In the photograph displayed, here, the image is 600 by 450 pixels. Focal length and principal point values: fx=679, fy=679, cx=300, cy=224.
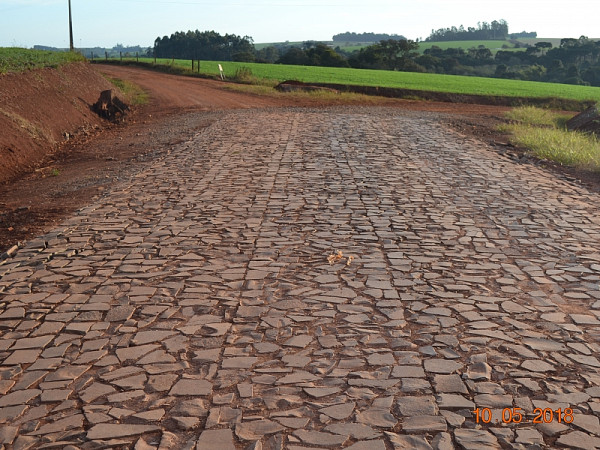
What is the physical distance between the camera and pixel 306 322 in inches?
230

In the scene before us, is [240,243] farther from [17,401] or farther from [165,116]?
[165,116]

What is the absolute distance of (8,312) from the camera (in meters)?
6.10

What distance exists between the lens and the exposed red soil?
36.3 ft

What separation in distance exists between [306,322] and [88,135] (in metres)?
16.5

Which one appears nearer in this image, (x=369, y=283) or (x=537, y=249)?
(x=369, y=283)

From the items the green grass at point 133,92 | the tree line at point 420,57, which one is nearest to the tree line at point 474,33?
the tree line at point 420,57

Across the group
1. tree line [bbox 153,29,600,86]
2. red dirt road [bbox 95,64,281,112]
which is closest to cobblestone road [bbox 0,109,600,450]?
red dirt road [bbox 95,64,281,112]

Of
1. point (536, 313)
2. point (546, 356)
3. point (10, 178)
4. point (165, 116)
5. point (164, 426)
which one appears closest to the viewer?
point (164, 426)

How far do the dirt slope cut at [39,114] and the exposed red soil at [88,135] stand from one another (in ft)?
0.15

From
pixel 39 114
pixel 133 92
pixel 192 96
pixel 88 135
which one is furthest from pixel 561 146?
pixel 133 92

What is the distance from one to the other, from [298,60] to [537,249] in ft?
234

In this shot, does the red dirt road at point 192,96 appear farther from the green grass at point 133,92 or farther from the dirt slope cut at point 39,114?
the dirt slope cut at point 39,114

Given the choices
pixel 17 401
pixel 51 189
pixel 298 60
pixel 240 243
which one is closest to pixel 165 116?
pixel 51 189

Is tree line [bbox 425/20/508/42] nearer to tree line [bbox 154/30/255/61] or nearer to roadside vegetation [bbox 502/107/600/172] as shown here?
tree line [bbox 154/30/255/61]
